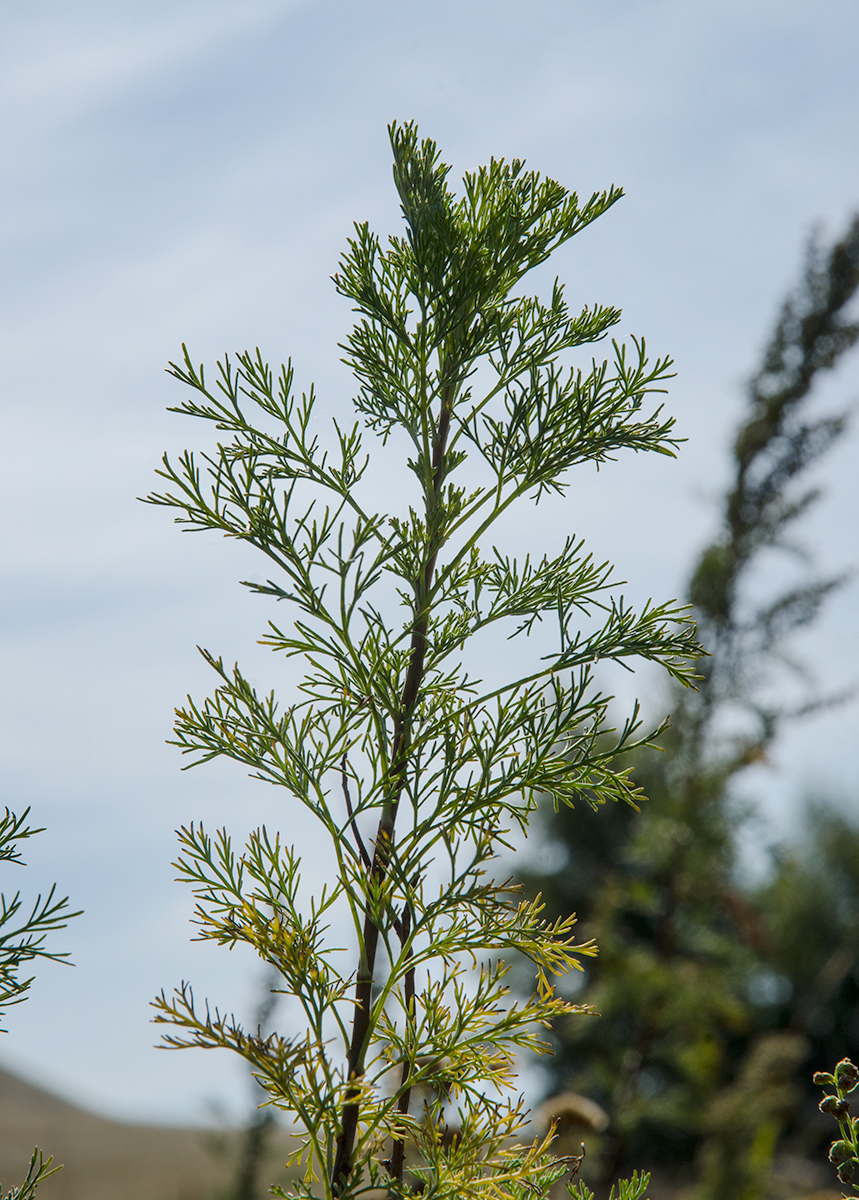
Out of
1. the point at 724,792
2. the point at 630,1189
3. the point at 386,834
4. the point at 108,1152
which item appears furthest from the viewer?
the point at 108,1152

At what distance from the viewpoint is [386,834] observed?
88.5 inches

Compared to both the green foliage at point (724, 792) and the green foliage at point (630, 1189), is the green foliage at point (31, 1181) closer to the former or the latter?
the green foliage at point (630, 1189)

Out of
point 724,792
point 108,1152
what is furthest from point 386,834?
point 108,1152

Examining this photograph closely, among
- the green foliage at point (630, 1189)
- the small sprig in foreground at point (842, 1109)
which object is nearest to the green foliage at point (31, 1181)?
the green foliage at point (630, 1189)

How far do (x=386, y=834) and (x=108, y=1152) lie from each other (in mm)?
13568

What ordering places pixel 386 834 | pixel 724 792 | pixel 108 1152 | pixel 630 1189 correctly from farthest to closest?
pixel 108 1152
pixel 724 792
pixel 630 1189
pixel 386 834

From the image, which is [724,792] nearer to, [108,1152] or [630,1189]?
[630,1189]

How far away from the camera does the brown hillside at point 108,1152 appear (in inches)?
448

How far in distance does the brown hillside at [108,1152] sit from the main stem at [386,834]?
31.6ft

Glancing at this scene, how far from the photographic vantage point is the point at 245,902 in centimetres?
228

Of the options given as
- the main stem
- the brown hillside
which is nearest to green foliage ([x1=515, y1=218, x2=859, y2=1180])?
the brown hillside

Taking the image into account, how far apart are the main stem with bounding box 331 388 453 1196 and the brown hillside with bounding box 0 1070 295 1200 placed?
962 centimetres

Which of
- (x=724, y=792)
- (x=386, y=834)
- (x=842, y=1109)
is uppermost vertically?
(x=724, y=792)

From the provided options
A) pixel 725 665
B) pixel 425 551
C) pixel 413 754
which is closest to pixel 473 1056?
pixel 413 754
